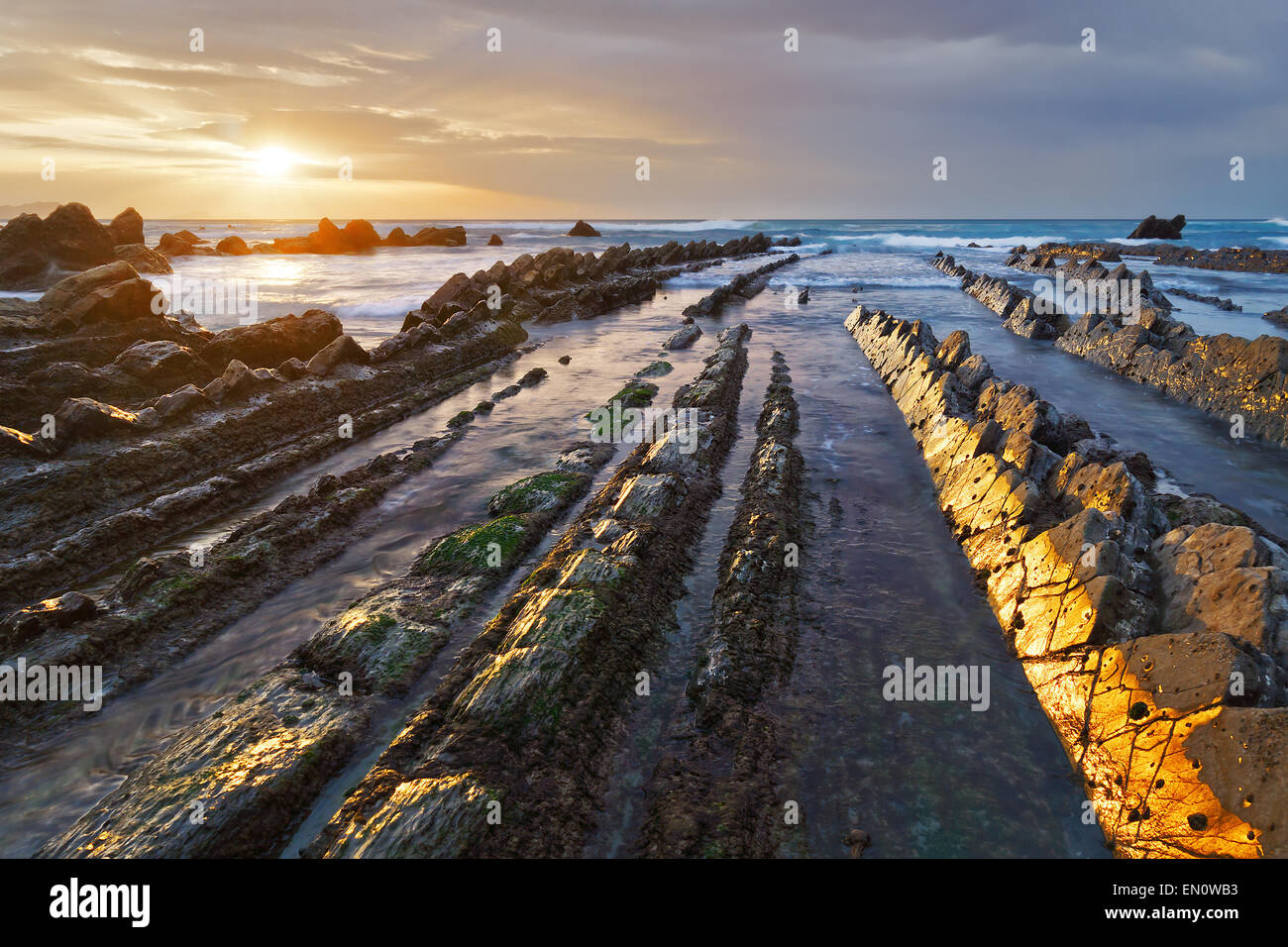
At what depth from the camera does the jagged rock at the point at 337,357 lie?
2187 centimetres

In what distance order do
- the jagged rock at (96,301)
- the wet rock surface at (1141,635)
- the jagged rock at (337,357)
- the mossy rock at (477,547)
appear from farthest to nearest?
the jagged rock at (96,301), the jagged rock at (337,357), the mossy rock at (477,547), the wet rock surface at (1141,635)

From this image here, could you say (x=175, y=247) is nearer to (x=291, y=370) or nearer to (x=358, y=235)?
(x=358, y=235)

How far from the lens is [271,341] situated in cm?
2386

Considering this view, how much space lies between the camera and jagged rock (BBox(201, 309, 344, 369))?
74.2 feet

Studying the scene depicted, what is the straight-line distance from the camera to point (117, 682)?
8.16 metres

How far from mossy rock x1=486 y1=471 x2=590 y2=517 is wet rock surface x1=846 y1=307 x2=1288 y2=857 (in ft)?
27.2

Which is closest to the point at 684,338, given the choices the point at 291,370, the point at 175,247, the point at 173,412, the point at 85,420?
the point at 291,370

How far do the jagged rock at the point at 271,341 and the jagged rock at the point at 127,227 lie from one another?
5324cm

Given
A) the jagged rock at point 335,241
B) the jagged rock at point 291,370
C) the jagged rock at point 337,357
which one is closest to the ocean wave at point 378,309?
the jagged rock at point 337,357

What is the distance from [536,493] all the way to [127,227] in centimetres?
7524

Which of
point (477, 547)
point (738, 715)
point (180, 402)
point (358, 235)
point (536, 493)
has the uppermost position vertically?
point (358, 235)

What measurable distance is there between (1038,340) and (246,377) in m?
35.3

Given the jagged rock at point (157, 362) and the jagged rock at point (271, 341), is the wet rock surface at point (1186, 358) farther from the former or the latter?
the jagged rock at point (157, 362)
